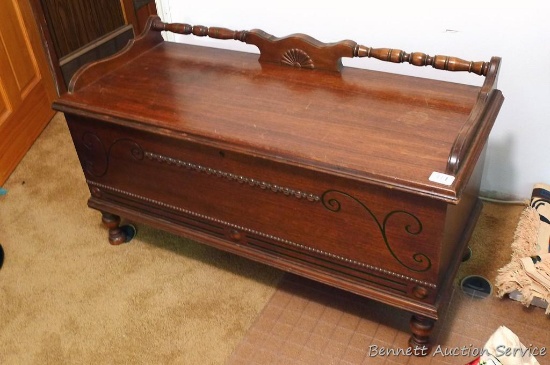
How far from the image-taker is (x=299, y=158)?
1166mm

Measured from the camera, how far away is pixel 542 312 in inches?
56.3

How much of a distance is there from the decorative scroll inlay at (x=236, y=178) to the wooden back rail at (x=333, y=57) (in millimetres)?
294

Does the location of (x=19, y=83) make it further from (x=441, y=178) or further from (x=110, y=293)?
(x=441, y=178)

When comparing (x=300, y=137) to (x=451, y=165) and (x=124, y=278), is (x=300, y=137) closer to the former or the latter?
(x=451, y=165)

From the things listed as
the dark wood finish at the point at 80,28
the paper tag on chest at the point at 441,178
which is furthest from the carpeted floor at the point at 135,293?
the dark wood finish at the point at 80,28

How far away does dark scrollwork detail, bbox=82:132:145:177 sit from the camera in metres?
1.43

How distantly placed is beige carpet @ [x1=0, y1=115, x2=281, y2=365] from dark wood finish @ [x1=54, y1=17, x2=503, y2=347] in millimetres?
164

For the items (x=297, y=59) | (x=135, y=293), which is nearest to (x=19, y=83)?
(x=135, y=293)

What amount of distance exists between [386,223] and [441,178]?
6.5 inches

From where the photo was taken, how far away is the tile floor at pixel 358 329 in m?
Result: 1.35

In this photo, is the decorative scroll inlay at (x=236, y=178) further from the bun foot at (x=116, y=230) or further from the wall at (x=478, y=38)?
the wall at (x=478, y=38)

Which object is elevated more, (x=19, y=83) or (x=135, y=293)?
(x=19, y=83)

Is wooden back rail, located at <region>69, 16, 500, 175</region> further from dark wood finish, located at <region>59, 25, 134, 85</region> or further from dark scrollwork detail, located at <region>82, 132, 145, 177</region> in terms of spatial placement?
dark wood finish, located at <region>59, 25, 134, 85</region>

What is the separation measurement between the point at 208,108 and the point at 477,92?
63 cm
